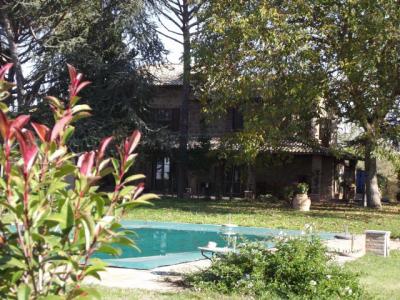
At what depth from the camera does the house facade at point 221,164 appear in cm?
3397

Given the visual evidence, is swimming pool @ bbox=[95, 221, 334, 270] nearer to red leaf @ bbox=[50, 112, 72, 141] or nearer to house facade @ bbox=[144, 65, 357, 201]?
red leaf @ bbox=[50, 112, 72, 141]

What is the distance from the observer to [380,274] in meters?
10.0

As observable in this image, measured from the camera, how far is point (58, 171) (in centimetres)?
275

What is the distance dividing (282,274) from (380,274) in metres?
3.06

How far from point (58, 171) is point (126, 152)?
1.14ft

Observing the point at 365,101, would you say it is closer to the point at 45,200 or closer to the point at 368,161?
the point at 368,161

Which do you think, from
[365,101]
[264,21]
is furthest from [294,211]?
[264,21]

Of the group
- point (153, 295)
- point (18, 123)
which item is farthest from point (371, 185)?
point (18, 123)

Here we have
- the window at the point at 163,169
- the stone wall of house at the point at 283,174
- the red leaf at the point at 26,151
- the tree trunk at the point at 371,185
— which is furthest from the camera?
the window at the point at 163,169

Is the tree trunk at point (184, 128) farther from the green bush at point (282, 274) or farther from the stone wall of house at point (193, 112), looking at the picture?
the green bush at point (282, 274)

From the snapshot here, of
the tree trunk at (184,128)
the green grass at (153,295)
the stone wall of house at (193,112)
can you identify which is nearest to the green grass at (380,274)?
the green grass at (153,295)

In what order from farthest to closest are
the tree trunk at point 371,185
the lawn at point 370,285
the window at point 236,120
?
1. the window at point 236,120
2. the tree trunk at point 371,185
3. the lawn at point 370,285

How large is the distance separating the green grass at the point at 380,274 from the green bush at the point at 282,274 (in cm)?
60

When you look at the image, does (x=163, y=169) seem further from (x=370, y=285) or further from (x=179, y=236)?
(x=370, y=285)
